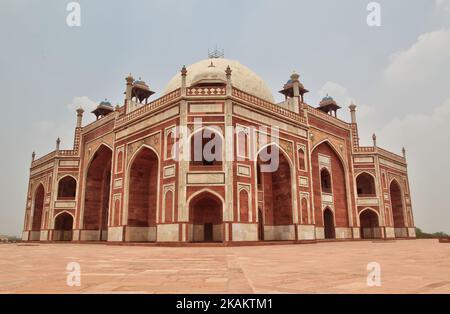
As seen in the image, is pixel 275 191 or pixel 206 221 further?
pixel 275 191

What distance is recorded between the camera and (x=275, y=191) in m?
20.0

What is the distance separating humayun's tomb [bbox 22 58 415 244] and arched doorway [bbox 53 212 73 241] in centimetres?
8

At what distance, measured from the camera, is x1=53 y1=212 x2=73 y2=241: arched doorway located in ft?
83.8

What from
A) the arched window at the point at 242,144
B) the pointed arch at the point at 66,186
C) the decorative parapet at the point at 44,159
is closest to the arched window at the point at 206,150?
the arched window at the point at 242,144

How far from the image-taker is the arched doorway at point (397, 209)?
28562 mm

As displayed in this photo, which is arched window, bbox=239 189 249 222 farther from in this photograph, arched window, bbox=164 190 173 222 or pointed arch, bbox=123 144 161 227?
pointed arch, bbox=123 144 161 227

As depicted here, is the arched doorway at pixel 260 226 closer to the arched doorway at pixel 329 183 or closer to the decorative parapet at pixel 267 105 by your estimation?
the arched doorway at pixel 329 183

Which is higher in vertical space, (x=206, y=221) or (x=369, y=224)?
(x=206, y=221)

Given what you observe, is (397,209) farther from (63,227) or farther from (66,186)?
(66,186)

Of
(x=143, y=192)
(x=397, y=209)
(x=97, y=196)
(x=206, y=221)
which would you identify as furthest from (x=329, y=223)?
(x=97, y=196)

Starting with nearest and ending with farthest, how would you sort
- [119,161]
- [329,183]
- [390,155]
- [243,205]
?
[243,205]
[119,161]
[329,183]
[390,155]

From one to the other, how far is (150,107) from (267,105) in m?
6.59
